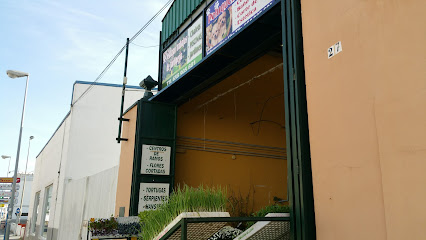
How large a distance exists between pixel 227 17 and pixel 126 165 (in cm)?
387

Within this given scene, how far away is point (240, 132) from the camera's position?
864 cm

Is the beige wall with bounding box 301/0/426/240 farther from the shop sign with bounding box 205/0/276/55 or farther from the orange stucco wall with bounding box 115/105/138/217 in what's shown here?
the orange stucco wall with bounding box 115/105/138/217

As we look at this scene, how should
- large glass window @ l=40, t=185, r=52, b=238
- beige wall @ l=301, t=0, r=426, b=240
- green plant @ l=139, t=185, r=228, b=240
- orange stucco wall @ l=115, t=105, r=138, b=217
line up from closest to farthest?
beige wall @ l=301, t=0, r=426, b=240 → green plant @ l=139, t=185, r=228, b=240 → orange stucco wall @ l=115, t=105, r=138, b=217 → large glass window @ l=40, t=185, r=52, b=238

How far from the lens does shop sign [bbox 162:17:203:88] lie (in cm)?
596

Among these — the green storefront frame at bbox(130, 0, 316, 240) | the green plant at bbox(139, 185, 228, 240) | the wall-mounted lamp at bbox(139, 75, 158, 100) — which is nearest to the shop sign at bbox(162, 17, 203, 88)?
the wall-mounted lamp at bbox(139, 75, 158, 100)

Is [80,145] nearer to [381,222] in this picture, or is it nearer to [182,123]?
[182,123]

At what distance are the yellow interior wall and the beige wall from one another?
13.0 feet

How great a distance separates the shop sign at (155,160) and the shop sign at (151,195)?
0.82ft

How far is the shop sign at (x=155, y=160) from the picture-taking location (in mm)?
7033

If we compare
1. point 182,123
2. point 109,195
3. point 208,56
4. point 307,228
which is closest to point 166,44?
point 182,123

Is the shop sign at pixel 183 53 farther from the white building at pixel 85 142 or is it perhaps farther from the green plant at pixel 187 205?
the white building at pixel 85 142

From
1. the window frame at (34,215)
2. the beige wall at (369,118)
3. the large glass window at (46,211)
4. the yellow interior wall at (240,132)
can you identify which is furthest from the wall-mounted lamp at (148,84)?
the window frame at (34,215)

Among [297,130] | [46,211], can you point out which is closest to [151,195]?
[297,130]

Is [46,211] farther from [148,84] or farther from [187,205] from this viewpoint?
[187,205]
